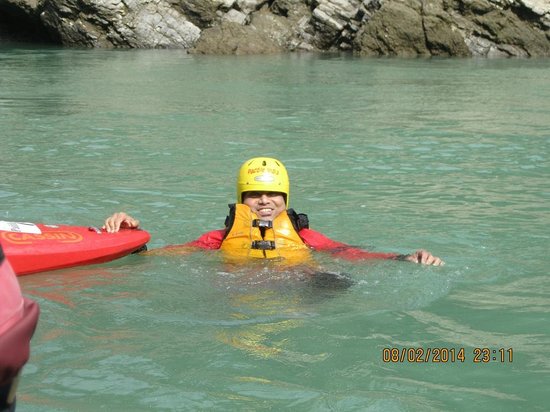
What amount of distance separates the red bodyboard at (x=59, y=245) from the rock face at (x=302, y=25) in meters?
19.9

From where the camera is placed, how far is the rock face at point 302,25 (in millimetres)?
25703

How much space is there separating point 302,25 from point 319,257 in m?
23.4

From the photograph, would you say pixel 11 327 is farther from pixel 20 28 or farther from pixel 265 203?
pixel 20 28

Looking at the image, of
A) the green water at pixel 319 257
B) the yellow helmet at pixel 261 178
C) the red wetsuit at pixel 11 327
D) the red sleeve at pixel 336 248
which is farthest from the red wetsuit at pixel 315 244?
the red wetsuit at pixel 11 327

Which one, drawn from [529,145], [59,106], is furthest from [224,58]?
[529,145]

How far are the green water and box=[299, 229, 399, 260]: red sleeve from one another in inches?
3.6

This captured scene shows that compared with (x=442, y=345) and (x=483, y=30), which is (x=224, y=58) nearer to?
(x=483, y=30)

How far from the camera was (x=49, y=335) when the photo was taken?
175 inches

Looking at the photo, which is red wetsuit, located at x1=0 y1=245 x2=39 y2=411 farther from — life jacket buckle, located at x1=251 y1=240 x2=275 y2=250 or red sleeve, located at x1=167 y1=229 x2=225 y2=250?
red sleeve, located at x1=167 y1=229 x2=225 y2=250

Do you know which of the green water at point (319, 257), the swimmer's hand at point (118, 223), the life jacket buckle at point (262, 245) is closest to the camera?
the green water at point (319, 257)
